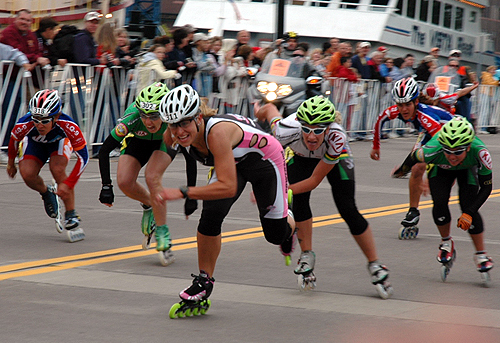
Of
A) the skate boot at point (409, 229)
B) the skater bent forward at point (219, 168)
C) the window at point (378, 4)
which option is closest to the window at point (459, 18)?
the window at point (378, 4)

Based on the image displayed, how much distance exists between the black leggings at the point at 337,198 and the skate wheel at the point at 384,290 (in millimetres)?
431

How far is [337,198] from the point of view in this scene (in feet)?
22.6

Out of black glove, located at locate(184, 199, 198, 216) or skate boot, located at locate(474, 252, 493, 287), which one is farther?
skate boot, located at locate(474, 252, 493, 287)

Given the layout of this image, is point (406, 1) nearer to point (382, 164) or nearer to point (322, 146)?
point (382, 164)

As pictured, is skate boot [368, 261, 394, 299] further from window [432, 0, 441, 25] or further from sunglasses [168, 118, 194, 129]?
window [432, 0, 441, 25]

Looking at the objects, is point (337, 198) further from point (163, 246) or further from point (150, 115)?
point (150, 115)

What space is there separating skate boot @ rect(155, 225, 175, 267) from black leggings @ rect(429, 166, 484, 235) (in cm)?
230

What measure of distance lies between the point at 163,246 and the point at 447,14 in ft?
144

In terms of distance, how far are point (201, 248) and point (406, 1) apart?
3983 cm

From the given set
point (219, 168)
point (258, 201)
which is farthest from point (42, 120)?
point (219, 168)

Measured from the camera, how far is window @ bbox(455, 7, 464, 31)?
5003cm

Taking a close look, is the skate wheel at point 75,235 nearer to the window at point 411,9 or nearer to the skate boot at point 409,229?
the skate boot at point 409,229

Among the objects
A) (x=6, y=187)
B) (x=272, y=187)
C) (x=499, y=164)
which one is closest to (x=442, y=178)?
(x=272, y=187)

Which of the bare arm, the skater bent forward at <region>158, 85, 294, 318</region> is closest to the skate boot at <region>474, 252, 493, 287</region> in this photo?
the bare arm
